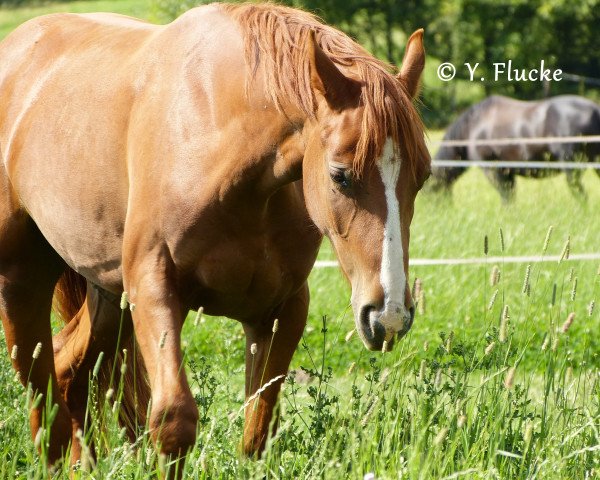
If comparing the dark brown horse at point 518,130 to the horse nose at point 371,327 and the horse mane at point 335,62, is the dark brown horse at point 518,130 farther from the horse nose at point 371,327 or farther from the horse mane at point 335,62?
the horse nose at point 371,327

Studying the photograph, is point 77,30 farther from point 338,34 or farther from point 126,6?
point 126,6

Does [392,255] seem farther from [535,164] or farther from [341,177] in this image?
[535,164]

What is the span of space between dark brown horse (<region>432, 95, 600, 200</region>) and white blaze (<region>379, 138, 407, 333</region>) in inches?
489

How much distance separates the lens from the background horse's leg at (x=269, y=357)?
3.71 metres

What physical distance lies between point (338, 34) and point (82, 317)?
1948mm

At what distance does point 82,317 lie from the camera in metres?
4.65

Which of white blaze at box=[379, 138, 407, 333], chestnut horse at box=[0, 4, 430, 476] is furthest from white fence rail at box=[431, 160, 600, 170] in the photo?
white blaze at box=[379, 138, 407, 333]

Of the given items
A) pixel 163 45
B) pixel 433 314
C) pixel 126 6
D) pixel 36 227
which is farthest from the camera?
pixel 126 6

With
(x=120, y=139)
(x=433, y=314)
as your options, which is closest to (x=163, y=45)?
(x=120, y=139)

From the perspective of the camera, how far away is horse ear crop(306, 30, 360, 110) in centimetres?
308

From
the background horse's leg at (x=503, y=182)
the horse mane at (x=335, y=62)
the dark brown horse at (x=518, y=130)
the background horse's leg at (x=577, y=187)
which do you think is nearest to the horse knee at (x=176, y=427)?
the horse mane at (x=335, y=62)

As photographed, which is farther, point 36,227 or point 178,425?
point 36,227

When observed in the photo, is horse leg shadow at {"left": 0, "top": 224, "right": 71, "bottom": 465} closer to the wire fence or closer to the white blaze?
the white blaze

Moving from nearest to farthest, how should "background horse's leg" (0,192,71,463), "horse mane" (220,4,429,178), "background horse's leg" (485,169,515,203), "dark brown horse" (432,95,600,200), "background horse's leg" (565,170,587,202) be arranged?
"horse mane" (220,4,429,178)
"background horse's leg" (0,192,71,463)
"background horse's leg" (565,170,587,202)
"background horse's leg" (485,169,515,203)
"dark brown horse" (432,95,600,200)
